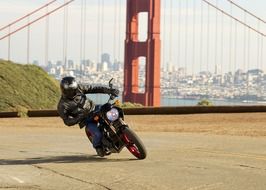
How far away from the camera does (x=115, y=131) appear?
859 centimetres

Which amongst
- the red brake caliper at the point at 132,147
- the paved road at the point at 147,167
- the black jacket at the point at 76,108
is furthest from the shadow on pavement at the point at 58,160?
the black jacket at the point at 76,108

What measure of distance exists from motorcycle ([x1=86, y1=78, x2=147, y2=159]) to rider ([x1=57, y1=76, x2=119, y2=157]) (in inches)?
4.0

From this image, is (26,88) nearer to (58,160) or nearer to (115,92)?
(58,160)

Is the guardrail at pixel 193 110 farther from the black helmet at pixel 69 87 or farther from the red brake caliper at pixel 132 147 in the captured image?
the black helmet at pixel 69 87

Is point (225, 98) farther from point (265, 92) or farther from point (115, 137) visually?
point (115, 137)

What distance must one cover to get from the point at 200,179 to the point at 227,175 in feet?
1.35

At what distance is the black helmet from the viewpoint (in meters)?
8.72

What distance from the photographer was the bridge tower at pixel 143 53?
182 feet

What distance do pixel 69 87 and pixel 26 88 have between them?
1237 inches

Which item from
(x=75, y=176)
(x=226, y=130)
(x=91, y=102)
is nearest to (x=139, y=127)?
(x=226, y=130)

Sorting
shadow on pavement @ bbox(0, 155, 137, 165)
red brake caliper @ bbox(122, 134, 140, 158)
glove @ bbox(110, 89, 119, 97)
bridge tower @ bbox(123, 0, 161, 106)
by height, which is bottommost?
shadow on pavement @ bbox(0, 155, 137, 165)

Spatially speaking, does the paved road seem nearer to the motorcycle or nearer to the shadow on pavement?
the shadow on pavement

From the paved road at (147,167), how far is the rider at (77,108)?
1.32ft

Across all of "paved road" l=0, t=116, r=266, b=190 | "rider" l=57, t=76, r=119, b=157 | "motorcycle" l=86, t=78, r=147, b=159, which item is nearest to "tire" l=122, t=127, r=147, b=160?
"motorcycle" l=86, t=78, r=147, b=159
